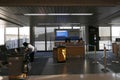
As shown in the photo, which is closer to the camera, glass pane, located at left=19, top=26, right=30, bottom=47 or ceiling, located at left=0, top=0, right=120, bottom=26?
ceiling, located at left=0, top=0, right=120, bottom=26

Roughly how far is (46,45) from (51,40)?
709 millimetres

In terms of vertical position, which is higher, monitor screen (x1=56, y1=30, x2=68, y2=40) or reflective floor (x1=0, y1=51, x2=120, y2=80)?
monitor screen (x1=56, y1=30, x2=68, y2=40)

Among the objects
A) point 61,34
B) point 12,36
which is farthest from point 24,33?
point 61,34

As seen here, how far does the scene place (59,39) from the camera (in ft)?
50.8

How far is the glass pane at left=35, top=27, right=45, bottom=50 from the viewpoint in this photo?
19641mm

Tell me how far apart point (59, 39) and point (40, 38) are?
462 cm

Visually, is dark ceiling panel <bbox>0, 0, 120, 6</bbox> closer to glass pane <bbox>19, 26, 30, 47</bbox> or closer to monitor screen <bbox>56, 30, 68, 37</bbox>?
monitor screen <bbox>56, 30, 68, 37</bbox>

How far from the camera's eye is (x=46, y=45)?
64.6 feet

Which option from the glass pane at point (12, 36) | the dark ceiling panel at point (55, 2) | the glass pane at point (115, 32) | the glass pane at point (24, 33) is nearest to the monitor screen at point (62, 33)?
the glass pane at point (24, 33)

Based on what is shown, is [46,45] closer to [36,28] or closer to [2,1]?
[36,28]

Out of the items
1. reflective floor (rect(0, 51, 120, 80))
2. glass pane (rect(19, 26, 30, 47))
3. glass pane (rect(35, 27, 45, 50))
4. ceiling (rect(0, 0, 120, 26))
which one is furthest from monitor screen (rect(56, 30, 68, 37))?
reflective floor (rect(0, 51, 120, 80))

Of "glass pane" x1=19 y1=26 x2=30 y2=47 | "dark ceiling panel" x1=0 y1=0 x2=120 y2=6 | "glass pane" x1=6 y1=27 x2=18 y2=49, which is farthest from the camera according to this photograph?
"glass pane" x1=19 y1=26 x2=30 y2=47

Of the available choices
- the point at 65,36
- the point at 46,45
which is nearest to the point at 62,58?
the point at 65,36

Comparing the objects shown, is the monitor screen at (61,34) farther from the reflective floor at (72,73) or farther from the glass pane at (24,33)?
the reflective floor at (72,73)
